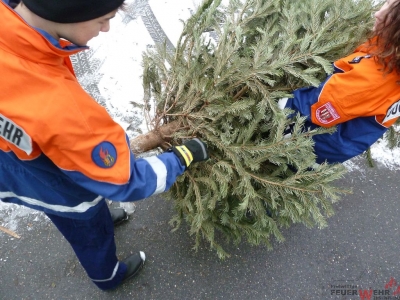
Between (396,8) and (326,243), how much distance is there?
6.37 ft

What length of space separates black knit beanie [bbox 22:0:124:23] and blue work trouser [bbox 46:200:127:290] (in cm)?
102

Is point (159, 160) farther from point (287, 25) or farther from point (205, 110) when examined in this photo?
point (287, 25)

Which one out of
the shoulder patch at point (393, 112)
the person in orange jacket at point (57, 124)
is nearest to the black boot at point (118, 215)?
the person in orange jacket at point (57, 124)

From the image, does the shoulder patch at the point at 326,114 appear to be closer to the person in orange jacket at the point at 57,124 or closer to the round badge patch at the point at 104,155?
the person in orange jacket at the point at 57,124

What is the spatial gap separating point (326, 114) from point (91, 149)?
126 centimetres

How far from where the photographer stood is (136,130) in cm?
322

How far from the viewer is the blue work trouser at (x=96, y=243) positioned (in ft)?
5.87

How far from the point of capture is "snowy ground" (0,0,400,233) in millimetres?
3232

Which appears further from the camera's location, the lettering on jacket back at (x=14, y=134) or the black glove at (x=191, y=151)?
the black glove at (x=191, y=151)

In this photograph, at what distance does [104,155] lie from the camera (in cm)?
125

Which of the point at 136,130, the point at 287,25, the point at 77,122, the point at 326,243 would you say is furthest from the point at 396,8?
the point at 136,130

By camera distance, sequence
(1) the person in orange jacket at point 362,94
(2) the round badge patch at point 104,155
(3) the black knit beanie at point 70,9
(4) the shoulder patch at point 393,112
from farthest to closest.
Answer: (4) the shoulder patch at point 393,112
(1) the person in orange jacket at point 362,94
(2) the round badge patch at point 104,155
(3) the black knit beanie at point 70,9

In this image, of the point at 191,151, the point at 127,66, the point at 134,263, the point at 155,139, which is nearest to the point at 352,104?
the point at 191,151

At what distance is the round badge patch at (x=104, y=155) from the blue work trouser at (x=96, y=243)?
58 cm
